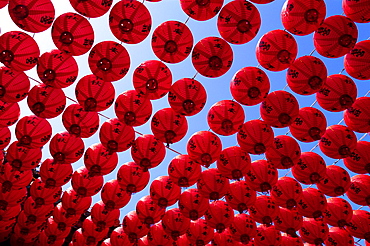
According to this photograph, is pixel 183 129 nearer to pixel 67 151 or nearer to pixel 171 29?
pixel 171 29

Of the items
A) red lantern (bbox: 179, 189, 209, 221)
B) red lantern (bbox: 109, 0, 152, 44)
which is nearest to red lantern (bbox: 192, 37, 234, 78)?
red lantern (bbox: 109, 0, 152, 44)

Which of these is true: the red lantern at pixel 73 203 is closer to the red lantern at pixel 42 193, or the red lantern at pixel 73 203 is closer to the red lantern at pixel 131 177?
the red lantern at pixel 42 193

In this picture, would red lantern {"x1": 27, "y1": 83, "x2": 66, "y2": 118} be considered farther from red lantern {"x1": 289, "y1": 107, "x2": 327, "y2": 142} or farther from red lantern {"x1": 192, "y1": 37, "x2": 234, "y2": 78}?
red lantern {"x1": 289, "y1": 107, "x2": 327, "y2": 142}

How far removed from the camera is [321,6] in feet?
17.1

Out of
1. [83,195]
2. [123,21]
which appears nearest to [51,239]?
[83,195]

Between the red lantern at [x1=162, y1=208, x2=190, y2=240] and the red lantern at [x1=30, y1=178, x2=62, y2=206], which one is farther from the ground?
the red lantern at [x1=162, y1=208, x2=190, y2=240]

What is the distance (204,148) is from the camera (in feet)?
22.2

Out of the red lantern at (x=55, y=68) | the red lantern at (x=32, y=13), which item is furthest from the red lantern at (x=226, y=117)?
the red lantern at (x=32, y=13)

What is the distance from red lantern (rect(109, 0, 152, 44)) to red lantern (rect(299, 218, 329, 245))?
6.56 m

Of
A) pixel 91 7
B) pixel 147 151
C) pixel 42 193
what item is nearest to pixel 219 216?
pixel 147 151

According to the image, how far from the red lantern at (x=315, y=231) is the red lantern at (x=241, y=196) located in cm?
190

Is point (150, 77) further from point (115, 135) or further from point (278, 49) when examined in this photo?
point (278, 49)

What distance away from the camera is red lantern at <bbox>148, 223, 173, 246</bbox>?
8707 millimetres

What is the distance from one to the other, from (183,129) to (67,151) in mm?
2687
